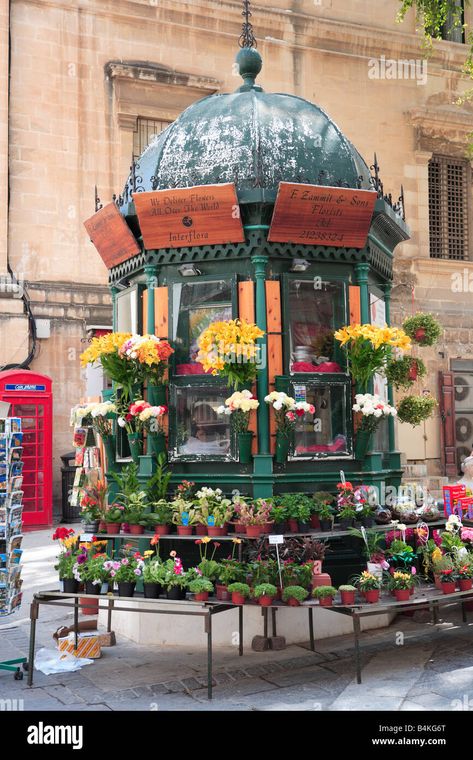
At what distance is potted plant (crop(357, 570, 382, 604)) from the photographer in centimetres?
689

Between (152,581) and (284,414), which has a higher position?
(284,414)

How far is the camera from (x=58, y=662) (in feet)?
24.2

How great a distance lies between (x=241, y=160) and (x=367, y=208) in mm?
1379

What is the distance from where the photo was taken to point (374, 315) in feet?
30.1

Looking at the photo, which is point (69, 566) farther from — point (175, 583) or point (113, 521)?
point (175, 583)

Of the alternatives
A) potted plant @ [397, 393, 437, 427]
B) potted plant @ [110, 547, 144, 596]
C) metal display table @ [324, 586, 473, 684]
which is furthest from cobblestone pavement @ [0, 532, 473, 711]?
potted plant @ [397, 393, 437, 427]

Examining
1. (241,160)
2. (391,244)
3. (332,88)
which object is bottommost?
(391,244)

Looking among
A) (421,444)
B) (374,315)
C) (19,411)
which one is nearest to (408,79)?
(421,444)

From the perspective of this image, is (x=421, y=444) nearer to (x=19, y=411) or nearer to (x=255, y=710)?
(x=19, y=411)

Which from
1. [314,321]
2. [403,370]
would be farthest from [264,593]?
[403,370]

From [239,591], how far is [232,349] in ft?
7.12

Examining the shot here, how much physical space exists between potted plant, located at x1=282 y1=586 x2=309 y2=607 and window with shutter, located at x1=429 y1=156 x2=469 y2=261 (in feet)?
56.2
